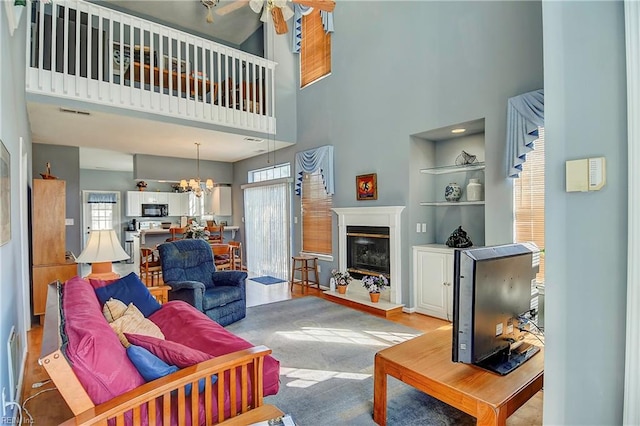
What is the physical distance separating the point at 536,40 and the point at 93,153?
868cm

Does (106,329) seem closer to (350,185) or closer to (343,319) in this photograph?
(343,319)

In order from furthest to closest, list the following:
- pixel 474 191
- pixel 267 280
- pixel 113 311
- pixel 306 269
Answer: pixel 267 280 → pixel 306 269 → pixel 474 191 → pixel 113 311

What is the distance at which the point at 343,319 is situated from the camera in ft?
13.9

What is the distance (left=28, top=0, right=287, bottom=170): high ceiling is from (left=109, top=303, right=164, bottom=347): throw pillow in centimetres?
300

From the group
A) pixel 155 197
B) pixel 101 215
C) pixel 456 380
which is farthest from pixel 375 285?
pixel 101 215

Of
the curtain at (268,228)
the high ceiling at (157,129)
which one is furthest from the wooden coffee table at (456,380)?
the curtain at (268,228)

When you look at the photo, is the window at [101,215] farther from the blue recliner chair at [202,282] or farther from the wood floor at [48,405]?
the wood floor at [48,405]

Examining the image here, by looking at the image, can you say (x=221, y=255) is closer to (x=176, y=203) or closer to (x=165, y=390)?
(x=165, y=390)

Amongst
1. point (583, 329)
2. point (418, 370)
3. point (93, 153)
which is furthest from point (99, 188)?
point (583, 329)

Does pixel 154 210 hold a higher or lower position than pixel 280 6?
lower

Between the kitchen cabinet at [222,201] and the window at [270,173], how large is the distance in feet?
3.31

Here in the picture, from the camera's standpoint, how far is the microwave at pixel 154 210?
35.2 feet

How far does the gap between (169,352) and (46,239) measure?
150 inches

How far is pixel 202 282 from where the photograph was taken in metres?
4.23
